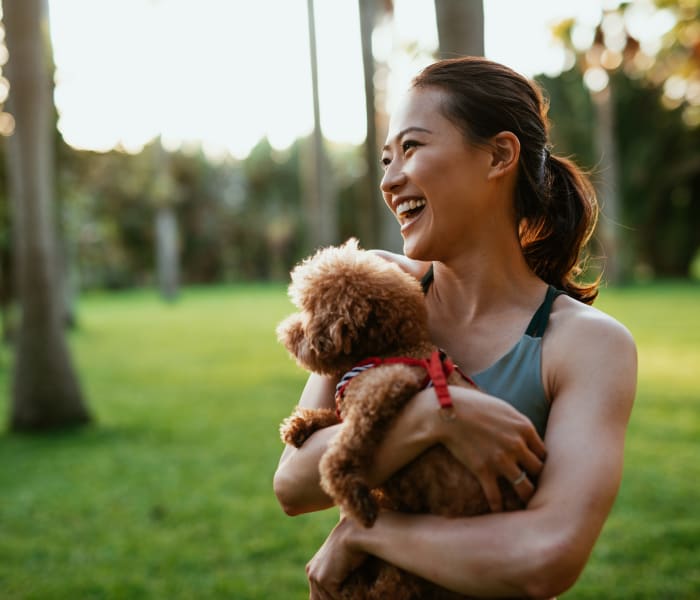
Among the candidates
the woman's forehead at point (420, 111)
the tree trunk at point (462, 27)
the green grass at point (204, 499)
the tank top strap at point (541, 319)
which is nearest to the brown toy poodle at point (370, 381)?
the tank top strap at point (541, 319)

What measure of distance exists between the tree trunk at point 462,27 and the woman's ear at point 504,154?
Result: 206 cm

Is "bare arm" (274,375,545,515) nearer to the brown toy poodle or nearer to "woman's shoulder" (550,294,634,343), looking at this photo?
the brown toy poodle

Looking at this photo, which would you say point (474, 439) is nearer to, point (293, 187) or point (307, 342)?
point (307, 342)

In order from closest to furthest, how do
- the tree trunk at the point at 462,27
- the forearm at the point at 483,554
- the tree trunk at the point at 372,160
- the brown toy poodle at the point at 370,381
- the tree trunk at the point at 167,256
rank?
the forearm at the point at 483,554 → the brown toy poodle at the point at 370,381 → the tree trunk at the point at 462,27 → the tree trunk at the point at 372,160 → the tree trunk at the point at 167,256

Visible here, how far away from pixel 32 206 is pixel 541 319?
8.31 m

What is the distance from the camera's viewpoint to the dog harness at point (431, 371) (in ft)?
5.93

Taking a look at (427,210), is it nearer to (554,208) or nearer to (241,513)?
(554,208)

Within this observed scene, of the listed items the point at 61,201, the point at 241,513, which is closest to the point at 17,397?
the point at 241,513

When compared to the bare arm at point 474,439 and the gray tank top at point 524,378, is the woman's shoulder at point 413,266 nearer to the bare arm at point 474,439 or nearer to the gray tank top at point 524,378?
the gray tank top at point 524,378

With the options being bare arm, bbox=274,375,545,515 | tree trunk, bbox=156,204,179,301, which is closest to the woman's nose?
bare arm, bbox=274,375,545,515

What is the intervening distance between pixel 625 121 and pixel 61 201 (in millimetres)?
28628

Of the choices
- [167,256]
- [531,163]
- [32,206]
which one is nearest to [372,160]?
[32,206]

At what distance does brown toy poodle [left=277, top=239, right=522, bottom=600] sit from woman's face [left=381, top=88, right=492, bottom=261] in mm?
152

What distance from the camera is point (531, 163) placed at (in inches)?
91.3
